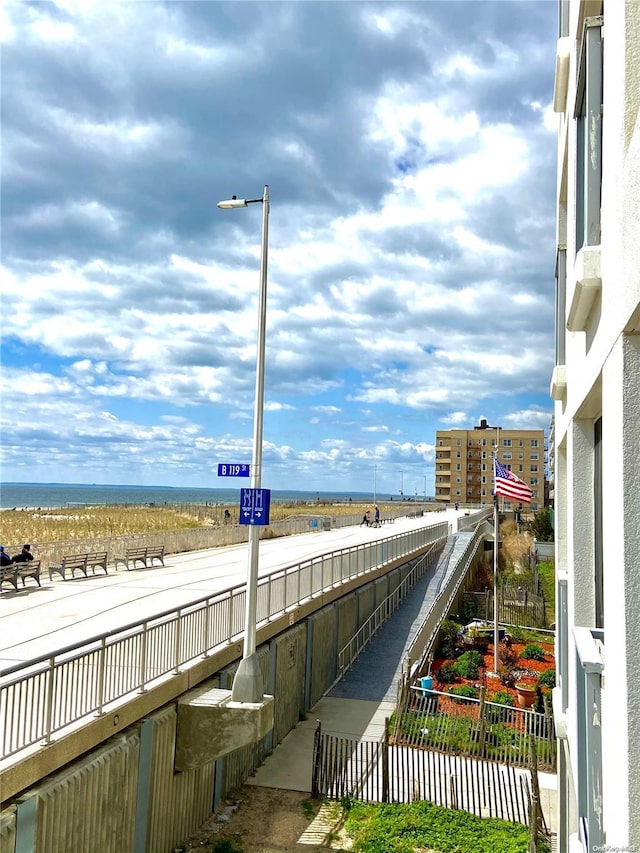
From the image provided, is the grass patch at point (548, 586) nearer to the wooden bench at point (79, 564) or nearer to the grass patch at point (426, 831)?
the wooden bench at point (79, 564)

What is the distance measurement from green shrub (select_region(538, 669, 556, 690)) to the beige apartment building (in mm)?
109617

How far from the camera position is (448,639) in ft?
102

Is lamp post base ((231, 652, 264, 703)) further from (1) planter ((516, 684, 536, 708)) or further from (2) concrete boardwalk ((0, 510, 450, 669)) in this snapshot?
(1) planter ((516, 684, 536, 708))

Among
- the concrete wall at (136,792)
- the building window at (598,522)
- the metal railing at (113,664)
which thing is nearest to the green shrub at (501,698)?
the concrete wall at (136,792)

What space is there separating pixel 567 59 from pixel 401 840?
12.9 metres

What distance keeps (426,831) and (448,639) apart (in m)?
18.9

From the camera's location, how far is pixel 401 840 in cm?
1235

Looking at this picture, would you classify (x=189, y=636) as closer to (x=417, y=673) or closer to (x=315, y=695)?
(x=315, y=695)

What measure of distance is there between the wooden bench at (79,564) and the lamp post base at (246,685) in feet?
36.9

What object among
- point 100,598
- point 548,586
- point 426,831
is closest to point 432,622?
point 100,598

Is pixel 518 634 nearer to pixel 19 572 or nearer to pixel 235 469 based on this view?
pixel 19 572

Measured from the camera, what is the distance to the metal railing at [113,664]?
8.27m

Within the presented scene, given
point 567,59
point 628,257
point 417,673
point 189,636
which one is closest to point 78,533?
point 417,673

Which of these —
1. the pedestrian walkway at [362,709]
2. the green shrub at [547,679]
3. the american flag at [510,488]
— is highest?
the american flag at [510,488]
